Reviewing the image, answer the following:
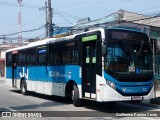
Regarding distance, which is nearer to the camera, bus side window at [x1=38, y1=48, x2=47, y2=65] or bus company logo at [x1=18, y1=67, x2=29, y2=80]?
bus side window at [x1=38, y1=48, x2=47, y2=65]

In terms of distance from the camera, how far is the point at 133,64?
1370 cm

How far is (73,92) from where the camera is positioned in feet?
50.9

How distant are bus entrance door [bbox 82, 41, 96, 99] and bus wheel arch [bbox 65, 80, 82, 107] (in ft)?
1.84

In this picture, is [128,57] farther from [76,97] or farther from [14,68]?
[14,68]

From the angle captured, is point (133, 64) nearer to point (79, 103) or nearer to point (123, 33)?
point (123, 33)

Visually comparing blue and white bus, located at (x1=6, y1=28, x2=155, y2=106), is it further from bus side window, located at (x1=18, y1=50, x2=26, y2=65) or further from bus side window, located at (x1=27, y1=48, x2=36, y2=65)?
bus side window, located at (x1=18, y1=50, x2=26, y2=65)

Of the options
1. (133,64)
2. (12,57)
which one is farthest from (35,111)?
(12,57)

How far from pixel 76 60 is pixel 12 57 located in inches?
408

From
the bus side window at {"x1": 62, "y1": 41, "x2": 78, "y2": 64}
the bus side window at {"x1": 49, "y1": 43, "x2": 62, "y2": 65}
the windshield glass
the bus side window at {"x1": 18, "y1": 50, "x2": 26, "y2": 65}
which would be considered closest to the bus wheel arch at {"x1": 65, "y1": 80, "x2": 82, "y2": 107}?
the bus side window at {"x1": 62, "y1": 41, "x2": 78, "y2": 64}

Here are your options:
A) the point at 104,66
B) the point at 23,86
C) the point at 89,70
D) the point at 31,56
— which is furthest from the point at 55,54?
the point at 23,86

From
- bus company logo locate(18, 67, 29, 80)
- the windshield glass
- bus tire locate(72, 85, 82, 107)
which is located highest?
the windshield glass

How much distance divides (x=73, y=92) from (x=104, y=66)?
2.81 m

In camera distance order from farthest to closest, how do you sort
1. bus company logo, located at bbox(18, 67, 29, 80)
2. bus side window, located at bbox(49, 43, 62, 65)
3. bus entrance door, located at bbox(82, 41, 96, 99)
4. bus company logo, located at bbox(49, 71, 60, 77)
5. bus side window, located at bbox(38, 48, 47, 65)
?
1. bus company logo, located at bbox(18, 67, 29, 80)
2. bus side window, located at bbox(38, 48, 47, 65)
3. bus company logo, located at bbox(49, 71, 60, 77)
4. bus side window, located at bbox(49, 43, 62, 65)
5. bus entrance door, located at bbox(82, 41, 96, 99)

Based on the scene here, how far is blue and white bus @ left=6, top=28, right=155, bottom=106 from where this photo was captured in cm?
1326
